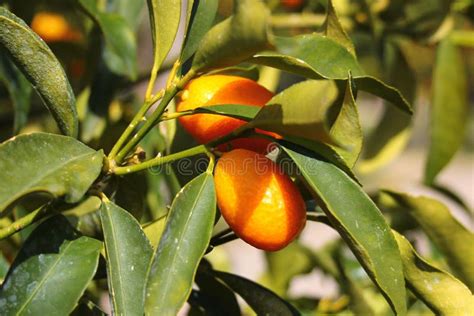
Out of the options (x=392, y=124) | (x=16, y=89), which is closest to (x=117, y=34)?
(x=16, y=89)

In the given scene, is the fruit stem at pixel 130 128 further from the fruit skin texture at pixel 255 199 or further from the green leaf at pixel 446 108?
the green leaf at pixel 446 108

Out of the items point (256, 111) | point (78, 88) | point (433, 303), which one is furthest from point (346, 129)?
point (78, 88)

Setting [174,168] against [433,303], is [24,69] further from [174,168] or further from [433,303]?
[433,303]

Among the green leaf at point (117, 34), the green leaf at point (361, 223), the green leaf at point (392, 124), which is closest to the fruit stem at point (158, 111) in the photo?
the green leaf at point (361, 223)

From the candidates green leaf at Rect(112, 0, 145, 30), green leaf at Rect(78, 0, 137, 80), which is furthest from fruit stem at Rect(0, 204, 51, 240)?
green leaf at Rect(112, 0, 145, 30)

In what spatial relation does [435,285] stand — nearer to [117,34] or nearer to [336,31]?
[336,31]

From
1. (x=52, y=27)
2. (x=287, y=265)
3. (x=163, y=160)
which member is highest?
(x=163, y=160)
